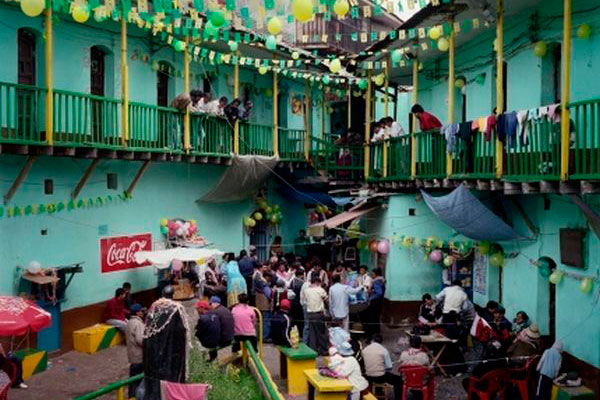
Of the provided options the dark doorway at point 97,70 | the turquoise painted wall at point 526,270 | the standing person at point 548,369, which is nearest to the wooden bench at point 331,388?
the standing person at point 548,369

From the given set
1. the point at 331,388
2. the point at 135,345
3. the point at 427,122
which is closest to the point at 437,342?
the point at 331,388

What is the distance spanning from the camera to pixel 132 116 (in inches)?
690

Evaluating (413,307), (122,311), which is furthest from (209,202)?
(413,307)

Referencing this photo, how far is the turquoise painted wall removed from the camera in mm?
12859

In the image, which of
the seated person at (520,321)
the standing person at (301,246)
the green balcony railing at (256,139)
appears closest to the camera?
the seated person at (520,321)

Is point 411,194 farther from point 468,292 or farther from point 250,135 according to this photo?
point 250,135

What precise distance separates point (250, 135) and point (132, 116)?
5.66 m

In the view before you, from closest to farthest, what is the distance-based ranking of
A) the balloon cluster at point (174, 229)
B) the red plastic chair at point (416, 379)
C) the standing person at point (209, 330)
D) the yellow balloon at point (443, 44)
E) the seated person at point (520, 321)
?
the red plastic chair at point (416, 379)
the standing person at point (209, 330)
the seated person at point (520, 321)
the yellow balloon at point (443, 44)
the balloon cluster at point (174, 229)

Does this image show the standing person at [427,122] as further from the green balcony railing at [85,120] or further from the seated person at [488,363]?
the green balcony railing at [85,120]

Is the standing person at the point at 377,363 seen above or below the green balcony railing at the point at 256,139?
below

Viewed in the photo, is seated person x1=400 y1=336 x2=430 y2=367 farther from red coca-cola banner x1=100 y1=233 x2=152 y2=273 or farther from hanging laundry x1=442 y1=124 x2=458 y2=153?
red coca-cola banner x1=100 y1=233 x2=152 y2=273

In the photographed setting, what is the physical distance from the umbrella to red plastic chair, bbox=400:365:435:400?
6.15m

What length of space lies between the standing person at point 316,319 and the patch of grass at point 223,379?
3227 mm

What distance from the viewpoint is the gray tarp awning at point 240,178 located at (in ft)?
72.1
